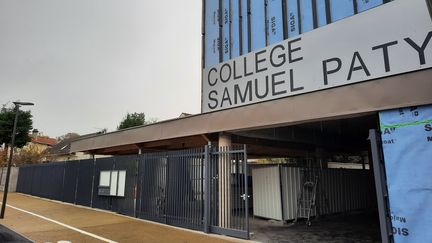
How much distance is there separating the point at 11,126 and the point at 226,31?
30499 mm

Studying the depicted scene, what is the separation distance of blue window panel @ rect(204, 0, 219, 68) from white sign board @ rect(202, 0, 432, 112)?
865 millimetres

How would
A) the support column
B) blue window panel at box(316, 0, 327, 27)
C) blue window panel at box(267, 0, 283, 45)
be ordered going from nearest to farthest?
1. the support column
2. blue window panel at box(316, 0, 327, 27)
3. blue window panel at box(267, 0, 283, 45)

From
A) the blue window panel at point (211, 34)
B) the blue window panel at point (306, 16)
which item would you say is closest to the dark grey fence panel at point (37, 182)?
the blue window panel at point (211, 34)

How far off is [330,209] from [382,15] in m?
7.83

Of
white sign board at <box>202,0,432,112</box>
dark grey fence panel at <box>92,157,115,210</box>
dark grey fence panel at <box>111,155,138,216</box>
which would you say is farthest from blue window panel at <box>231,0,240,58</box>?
dark grey fence panel at <box>92,157,115,210</box>

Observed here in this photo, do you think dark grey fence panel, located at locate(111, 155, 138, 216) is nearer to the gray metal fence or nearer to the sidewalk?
the gray metal fence

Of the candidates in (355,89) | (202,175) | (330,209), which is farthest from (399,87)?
(330,209)

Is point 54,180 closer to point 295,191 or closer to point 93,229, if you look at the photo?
point 93,229

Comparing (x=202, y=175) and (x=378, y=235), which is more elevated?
(x=202, y=175)

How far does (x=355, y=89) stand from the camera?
260 inches

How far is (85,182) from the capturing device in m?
15.8

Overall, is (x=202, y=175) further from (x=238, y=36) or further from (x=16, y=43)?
(x=16, y=43)

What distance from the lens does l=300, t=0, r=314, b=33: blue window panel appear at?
9.23 meters

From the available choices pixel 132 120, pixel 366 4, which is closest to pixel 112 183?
pixel 366 4
